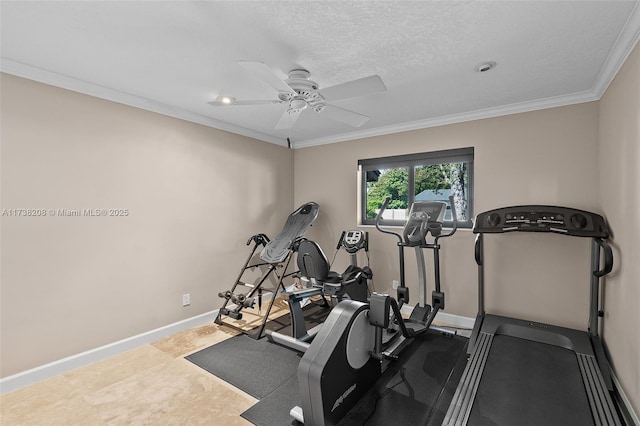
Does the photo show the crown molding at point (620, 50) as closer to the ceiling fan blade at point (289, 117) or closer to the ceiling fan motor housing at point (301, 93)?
the ceiling fan motor housing at point (301, 93)

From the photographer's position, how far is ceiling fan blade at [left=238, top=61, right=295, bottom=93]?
1712mm

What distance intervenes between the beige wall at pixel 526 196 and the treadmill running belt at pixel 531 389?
532mm

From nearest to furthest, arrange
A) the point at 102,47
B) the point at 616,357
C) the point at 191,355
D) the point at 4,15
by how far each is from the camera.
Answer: the point at 4,15 → the point at 102,47 → the point at 616,357 → the point at 191,355

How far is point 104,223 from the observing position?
9.07 ft

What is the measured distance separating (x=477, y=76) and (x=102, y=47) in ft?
9.25

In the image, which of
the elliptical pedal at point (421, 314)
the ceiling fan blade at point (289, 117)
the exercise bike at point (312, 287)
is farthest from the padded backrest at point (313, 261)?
the ceiling fan blade at point (289, 117)

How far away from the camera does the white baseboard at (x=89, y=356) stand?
2254mm

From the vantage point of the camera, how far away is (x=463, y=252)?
3.42 meters

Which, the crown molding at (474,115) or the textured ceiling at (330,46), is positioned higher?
the textured ceiling at (330,46)

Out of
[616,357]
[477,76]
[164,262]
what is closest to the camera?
[616,357]

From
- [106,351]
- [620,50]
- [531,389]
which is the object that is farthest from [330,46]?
[106,351]

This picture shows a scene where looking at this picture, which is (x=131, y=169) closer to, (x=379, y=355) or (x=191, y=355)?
(x=191, y=355)

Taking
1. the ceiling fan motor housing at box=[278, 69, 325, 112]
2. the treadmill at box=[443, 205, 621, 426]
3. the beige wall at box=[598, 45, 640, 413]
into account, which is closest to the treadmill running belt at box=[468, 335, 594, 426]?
the treadmill at box=[443, 205, 621, 426]

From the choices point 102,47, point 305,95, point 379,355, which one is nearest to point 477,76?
point 305,95
